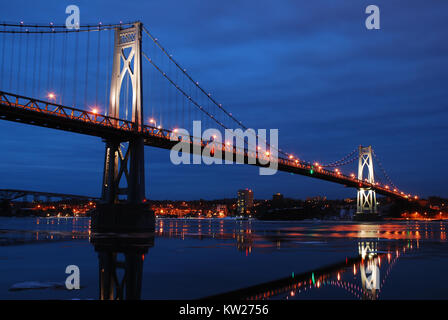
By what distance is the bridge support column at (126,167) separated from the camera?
4516 centimetres

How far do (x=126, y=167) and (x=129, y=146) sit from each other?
2.44 metres

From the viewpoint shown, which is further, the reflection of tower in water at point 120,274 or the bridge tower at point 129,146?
the bridge tower at point 129,146

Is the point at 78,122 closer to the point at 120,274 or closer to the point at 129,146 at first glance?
the point at 129,146

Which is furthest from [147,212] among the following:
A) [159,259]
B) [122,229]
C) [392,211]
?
[392,211]

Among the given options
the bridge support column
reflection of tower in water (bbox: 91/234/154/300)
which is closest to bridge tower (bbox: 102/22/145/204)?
the bridge support column

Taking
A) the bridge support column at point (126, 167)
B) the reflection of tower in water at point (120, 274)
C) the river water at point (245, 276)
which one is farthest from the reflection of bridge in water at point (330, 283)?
the bridge support column at point (126, 167)

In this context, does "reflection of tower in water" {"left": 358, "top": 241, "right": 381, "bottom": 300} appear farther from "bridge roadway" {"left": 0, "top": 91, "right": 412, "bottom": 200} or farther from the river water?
"bridge roadway" {"left": 0, "top": 91, "right": 412, "bottom": 200}

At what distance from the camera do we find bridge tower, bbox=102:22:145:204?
45706 millimetres

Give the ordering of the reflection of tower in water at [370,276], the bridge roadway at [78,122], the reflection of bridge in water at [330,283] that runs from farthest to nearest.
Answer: the bridge roadway at [78,122]
the reflection of tower in water at [370,276]
the reflection of bridge in water at [330,283]

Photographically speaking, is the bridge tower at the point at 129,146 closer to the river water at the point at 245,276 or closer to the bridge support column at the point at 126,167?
the bridge support column at the point at 126,167

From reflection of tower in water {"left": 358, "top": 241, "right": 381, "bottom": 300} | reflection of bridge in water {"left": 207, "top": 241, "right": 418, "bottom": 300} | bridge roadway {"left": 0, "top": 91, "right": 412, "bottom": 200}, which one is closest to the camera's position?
reflection of bridge in water {"left": 207, "top": 241, "right": 418, "bottom": 300}

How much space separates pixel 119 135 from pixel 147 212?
26.2 ft

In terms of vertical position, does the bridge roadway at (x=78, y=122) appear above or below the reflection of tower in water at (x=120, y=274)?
above

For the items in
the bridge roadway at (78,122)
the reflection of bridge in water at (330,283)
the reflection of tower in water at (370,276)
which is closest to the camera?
the reflection of bridge in water at (330,283)
